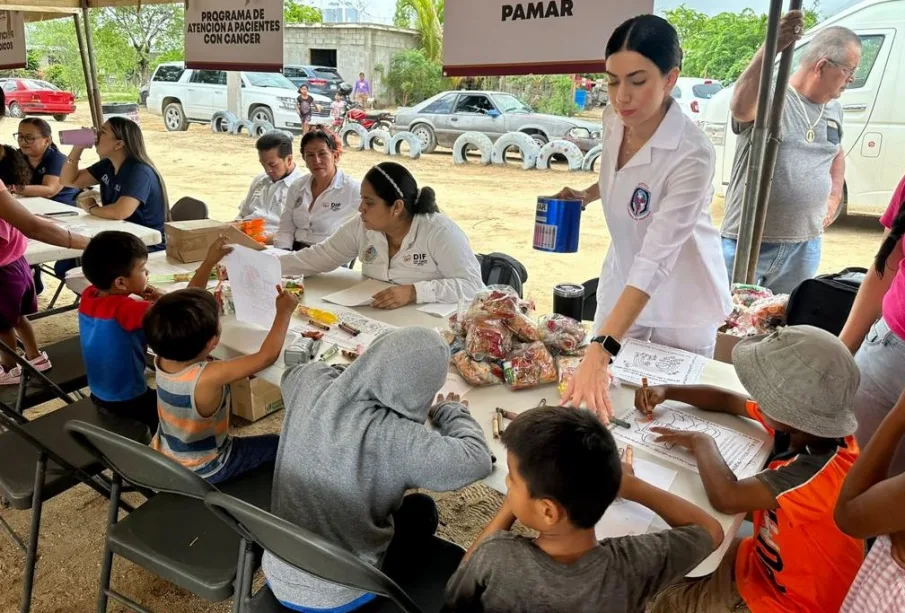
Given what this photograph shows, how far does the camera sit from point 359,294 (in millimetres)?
2527

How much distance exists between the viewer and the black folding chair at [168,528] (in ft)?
4.37

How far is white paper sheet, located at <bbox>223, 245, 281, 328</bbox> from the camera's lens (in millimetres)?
2016

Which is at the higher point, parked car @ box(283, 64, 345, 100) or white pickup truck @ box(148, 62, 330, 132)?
parked car @ box(283, 64, 345, 100)

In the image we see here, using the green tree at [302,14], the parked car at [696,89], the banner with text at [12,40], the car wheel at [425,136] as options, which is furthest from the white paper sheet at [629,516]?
the green tree at [302,14]

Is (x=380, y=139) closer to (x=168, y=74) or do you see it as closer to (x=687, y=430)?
(x=168, y=74)

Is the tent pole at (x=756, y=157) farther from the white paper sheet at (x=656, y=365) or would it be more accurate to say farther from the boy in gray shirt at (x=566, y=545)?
the boy in gray shirt at (x=566, y=545)

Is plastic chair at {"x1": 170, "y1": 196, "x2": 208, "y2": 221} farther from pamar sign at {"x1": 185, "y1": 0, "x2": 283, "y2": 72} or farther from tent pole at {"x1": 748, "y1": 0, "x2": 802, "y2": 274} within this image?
tent pole at {"x1": 748, "y1": 0, "x2": 802, "y2": 274}

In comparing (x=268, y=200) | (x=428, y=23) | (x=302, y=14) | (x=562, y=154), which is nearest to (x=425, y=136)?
(x=562, y=154)

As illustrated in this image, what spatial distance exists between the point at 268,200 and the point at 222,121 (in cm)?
1101

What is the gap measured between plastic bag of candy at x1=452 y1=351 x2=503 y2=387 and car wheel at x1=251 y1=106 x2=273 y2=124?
1276 cm

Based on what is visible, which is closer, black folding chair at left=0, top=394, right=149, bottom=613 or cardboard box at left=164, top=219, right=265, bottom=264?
black folding chair at left=0, top=394, right=149, bottom=613

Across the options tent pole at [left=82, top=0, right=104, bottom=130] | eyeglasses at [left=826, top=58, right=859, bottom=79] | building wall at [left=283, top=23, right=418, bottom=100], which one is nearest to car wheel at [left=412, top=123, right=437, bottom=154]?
building wall at [left=283, top=23, right=418, bottom=100]

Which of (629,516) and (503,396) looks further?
(503,396)

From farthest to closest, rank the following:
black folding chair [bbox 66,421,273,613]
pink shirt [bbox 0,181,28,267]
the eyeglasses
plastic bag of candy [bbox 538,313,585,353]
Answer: pink shirt [bbox 0,181,28,267], the eyeglasses, plastic bag of candy [bbox 538,313,585,353], black folding chair [bbox 66,421,273,613]
